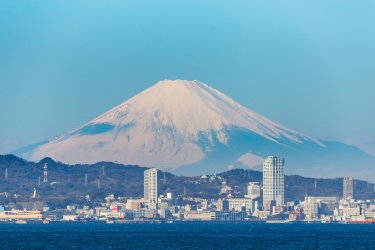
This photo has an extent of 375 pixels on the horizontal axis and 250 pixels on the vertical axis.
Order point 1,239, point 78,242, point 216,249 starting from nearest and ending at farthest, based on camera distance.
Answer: point 216,249 → point 78,242 → point 1,239

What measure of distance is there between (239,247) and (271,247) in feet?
10.3

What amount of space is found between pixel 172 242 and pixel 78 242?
32.5ft

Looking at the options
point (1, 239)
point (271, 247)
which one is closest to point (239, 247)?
point (271, 247)

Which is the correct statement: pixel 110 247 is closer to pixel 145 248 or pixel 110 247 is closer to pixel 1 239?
pixel 145 248

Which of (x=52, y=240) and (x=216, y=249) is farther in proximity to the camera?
(x=52, y=240)

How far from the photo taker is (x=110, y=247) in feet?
453

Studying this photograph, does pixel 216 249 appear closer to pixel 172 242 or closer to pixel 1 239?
pixel 172 242

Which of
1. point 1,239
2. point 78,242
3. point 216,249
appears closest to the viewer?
point 216,249

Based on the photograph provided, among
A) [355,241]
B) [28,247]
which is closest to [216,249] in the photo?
[28,247]

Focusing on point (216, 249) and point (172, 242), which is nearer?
point (216, 249)

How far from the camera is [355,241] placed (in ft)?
517

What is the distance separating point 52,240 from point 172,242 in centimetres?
1448

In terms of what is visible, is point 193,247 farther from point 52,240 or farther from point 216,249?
point 52,240

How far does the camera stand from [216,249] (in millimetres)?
134000
